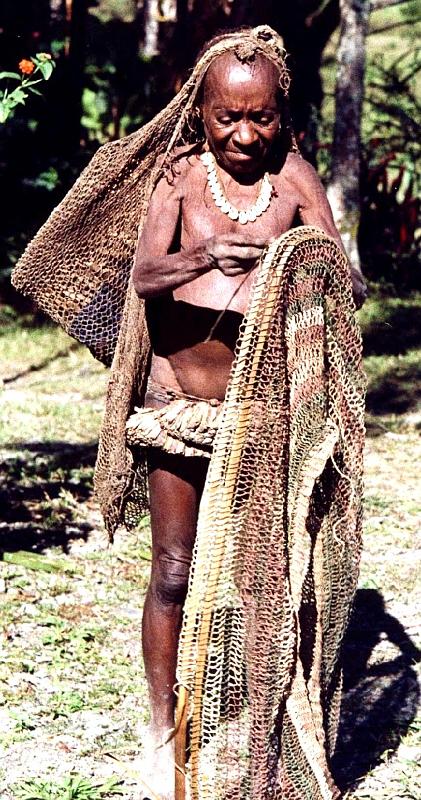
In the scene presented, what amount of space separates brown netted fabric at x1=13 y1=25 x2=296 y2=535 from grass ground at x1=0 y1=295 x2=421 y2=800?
706 mm

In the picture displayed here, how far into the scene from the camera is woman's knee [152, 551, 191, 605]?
10.4 feet

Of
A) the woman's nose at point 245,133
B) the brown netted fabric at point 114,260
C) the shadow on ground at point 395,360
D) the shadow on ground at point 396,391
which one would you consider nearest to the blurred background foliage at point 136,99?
the shadow on ground at point 395,360

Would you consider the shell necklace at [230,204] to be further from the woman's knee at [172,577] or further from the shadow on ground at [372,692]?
the shadow on ground at [372,692]

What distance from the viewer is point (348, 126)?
9.39m

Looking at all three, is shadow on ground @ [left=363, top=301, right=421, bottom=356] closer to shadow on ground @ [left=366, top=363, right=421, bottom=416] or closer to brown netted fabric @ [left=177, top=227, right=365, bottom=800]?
shadow on ground @ [left=366, top=363, right=421, bottom=416]

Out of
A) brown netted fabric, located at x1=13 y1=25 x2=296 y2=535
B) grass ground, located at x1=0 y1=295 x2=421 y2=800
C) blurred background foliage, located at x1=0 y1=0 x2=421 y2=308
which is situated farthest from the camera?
blurred background foliage, located at x1=0 y1=0 x2=421 y2=308

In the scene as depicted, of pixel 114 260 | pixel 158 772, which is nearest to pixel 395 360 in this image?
pixel 114 260

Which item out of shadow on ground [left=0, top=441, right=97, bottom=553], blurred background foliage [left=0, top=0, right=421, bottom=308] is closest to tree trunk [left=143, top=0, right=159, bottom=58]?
blurred background foliage [left=0, top=0, right=421, bottom=308]

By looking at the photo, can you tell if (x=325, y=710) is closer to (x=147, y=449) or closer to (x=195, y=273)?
(x=147, y=449)

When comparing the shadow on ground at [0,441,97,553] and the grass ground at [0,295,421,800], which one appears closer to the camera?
the grass ground at [0,295,421,800]

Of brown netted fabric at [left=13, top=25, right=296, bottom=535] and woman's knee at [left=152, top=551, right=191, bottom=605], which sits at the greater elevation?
brown netted fabric at [left=13, top=25, right=296, bottom=535]

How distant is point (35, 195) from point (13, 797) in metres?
6.74

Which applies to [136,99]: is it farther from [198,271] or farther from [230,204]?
[198,271]

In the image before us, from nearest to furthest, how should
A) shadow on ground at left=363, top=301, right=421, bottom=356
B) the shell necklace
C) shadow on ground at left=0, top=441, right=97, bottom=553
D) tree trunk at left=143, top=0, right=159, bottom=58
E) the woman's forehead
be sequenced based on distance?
1. the woman's forehead
2. the shell necklace
3. shadow on ground at left=0, top=441, right=97, bottom=553
4. shadow on ground at left=363, top=301, right=421, bottom=356
5. tree trunk at left=143, top=0, right=159, bottom=58
